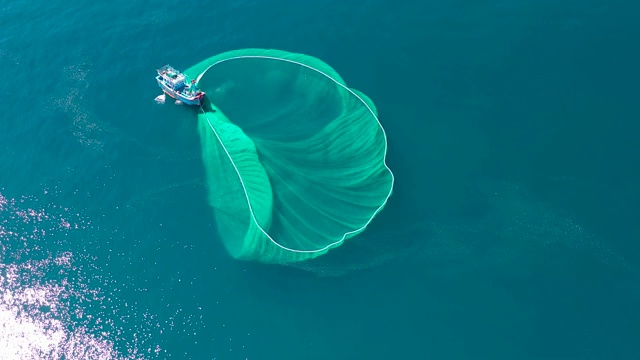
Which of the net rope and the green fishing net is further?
the green fishing net

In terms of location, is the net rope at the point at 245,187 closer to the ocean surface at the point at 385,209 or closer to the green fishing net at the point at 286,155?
the green fishing net at the point at 286,155

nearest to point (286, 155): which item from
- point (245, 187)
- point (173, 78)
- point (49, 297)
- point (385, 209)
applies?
point (245, 187)

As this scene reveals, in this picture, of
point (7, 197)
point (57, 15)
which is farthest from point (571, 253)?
point (57, 15)

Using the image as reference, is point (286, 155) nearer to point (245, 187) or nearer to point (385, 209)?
point (245, 187)

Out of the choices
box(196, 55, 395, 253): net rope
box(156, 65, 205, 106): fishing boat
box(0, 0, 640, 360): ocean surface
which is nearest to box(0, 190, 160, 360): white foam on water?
box(0, 0, 640, 360): ocean surface

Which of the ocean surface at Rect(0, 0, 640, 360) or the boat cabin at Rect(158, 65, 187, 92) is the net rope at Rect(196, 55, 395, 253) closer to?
the boat cabin at Rect(158, 65, 187, 92)

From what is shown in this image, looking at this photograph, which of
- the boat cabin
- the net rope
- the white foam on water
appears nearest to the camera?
the white foam on water
